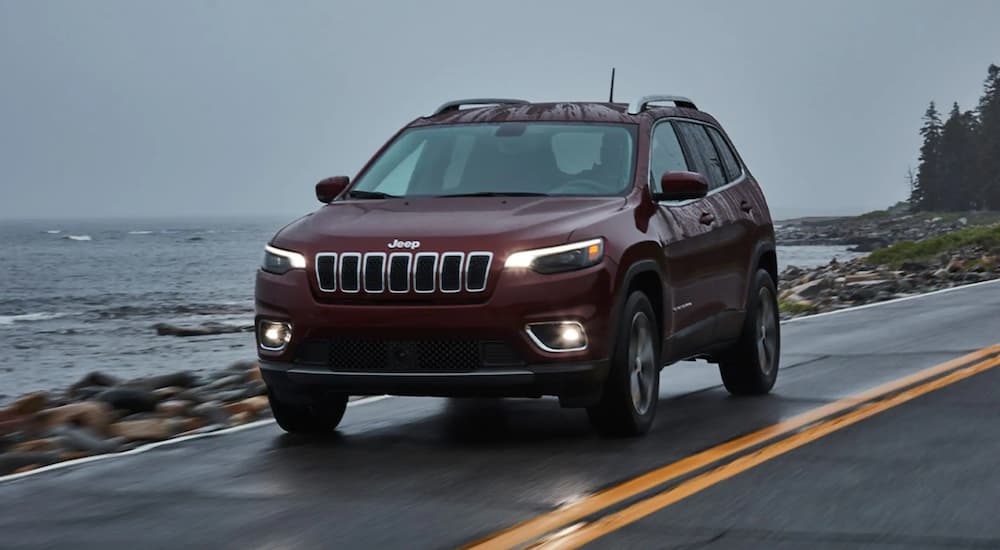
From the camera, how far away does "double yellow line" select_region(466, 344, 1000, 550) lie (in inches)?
227

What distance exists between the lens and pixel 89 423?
1111 centimetres

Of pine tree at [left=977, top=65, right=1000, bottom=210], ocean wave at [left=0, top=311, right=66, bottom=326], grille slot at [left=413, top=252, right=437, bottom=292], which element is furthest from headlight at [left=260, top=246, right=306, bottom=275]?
pine tree at [left=977, top=65, right=1000, bottom=210]

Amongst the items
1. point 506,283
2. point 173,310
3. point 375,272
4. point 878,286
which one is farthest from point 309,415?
point 173,310

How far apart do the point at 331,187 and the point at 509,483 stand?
2.90m

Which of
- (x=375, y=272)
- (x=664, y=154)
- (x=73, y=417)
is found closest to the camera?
(x=375, y=272)

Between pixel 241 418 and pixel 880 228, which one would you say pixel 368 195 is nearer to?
pixel 241 418

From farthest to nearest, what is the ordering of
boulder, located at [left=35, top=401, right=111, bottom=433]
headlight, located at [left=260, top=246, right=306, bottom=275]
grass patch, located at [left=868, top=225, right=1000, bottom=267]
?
grass patch, located at [left=868, top=225, right=1000, bottom=267]
boulder, located at [left=35, top=401, right=111, bottom=433]
headlight, located at [left=260, top=246, right=306, bottom=275]

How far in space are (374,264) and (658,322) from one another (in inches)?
69.6

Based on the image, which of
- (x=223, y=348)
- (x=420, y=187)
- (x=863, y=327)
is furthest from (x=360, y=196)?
(x=223, y=348)

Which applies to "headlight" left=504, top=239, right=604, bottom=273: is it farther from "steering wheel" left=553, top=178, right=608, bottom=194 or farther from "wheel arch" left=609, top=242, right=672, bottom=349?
"steering wheel" left=553, top=178, right=608, bottom=194

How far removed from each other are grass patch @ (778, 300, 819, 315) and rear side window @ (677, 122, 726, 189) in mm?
14735

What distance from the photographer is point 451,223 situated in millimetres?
7961

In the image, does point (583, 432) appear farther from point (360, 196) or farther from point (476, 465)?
point (360, 196)

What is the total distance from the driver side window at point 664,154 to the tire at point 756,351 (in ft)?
3.87
